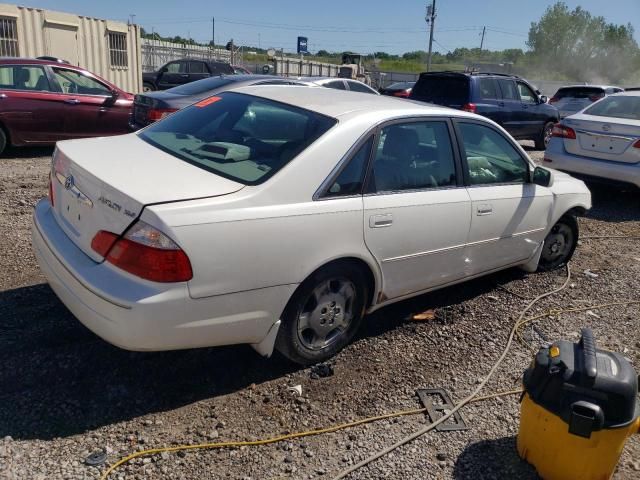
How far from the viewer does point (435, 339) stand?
13.3 ft

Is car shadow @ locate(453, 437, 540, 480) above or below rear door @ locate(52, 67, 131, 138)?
below

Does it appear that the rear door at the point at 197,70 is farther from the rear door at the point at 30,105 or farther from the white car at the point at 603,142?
the white car at the point at 603,142

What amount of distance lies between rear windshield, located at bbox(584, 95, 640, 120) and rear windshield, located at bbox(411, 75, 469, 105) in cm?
295

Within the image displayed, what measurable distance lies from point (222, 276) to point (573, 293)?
Result: 358 cm

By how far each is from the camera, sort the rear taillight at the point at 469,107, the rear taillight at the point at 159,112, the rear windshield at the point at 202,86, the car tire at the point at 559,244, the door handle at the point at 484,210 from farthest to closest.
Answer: the rear taillight at the point at 469,107 → the rear windshield at the point at 202,86 → the rear taillight at the point at 159,112 → the car tire at the point at 559,244 → the door handle at the point at 484,210

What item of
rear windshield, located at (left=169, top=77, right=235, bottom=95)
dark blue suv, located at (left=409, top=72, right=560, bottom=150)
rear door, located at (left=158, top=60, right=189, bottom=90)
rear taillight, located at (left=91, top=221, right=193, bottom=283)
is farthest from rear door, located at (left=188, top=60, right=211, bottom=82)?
rear taillight, located at (left=91, top=221, right=193, bottom=283)

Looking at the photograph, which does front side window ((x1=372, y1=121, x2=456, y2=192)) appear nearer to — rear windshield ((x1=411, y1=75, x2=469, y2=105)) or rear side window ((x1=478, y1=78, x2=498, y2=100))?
rear windshield ((x1=411, y1=75, x2=469, y2=105))

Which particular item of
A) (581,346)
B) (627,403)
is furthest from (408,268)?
(627,403)

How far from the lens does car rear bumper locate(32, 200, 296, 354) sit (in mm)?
2674

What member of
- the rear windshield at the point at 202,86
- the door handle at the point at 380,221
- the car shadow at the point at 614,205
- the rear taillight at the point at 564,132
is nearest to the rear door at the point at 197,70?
the rear windshield at the point at 202,86

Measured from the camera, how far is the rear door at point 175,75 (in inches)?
801

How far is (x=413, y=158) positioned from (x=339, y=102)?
0.61 metres

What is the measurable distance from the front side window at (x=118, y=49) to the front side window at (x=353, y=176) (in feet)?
52.2

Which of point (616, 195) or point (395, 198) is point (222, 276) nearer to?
point (395, 198)
